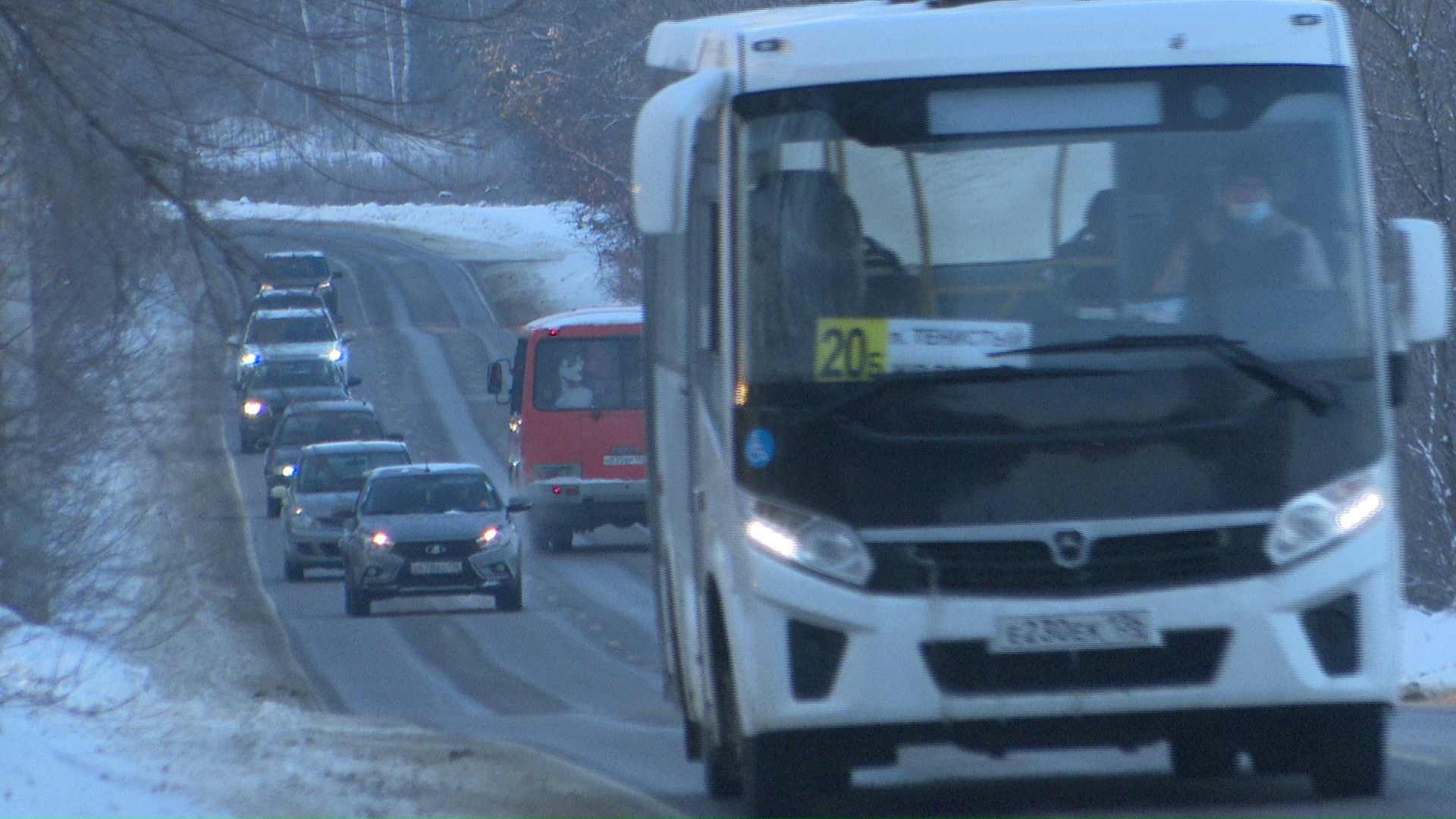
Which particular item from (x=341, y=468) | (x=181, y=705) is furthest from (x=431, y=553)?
(x=181, y=705)

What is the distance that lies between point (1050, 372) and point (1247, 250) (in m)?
→ 0.75

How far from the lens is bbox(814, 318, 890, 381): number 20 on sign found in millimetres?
6711

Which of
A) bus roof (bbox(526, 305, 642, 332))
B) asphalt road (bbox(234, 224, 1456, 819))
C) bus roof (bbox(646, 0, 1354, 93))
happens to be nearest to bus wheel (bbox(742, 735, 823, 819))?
asphalt road (bbox(234, 224, 1456, 819))

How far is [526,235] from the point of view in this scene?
254 feet

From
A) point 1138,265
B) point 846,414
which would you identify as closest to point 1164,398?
point 1138,265

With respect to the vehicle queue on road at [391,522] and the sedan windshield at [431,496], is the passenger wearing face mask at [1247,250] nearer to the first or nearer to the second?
the vehicle queue on road at [391,522]

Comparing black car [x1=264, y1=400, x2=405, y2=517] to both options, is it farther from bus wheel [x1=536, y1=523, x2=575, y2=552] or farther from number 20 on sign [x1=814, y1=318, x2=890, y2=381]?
number 20 on sign [x1=814, y1=318, x2=890, y2=381]

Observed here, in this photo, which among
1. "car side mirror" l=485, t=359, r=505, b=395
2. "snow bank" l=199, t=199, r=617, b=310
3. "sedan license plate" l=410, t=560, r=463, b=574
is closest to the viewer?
"sedan license plate" l=410, t=560, r=463, b=574

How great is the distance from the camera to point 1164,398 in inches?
263

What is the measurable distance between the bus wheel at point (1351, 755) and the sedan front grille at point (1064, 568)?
2.27 ft

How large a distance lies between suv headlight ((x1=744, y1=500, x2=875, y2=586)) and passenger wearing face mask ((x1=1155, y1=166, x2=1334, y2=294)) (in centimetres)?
123

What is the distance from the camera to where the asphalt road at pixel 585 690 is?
7.77 meters

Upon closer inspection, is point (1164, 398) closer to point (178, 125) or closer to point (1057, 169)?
A: point (1057, 169)

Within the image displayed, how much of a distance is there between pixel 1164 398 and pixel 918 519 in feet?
2.70
